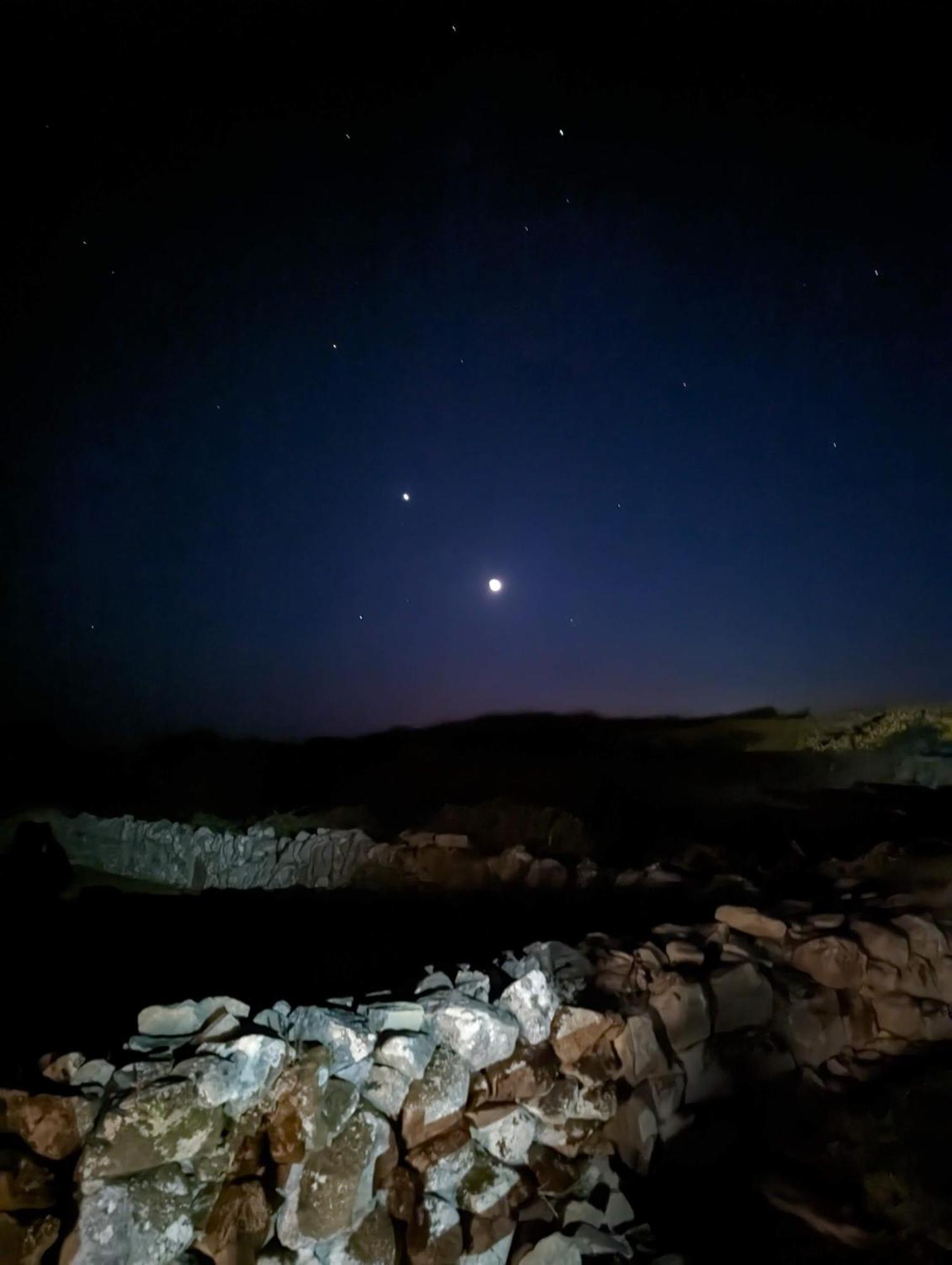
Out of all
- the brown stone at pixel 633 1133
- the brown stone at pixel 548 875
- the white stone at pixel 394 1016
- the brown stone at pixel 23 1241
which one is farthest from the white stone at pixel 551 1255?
the brown stone at pixel 548 875

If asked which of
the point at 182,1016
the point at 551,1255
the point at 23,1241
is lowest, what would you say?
the point at 551,1255

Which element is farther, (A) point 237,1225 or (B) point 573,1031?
(B) point 573,1031

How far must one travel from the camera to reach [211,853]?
12.9 metres

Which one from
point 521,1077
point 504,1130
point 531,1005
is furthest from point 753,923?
point 504,1130

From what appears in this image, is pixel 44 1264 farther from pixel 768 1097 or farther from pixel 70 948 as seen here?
pixel 70 948

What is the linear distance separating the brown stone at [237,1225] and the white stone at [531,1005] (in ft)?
5.37

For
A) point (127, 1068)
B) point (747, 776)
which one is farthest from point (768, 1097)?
point (747, 776)

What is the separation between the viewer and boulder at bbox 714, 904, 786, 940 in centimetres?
615

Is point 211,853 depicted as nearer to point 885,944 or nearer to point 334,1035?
point 334,1035

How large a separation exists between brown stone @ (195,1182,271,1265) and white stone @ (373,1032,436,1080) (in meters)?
0.82

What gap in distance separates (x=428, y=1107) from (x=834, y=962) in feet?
11.5

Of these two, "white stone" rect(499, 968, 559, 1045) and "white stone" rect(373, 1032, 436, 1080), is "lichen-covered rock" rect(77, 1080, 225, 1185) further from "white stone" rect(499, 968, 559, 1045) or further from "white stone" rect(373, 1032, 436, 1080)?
"white stone" rect(499, 968, 559, 1045)

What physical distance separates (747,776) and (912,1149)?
15.3 meters

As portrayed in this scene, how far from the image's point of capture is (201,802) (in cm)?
2155
